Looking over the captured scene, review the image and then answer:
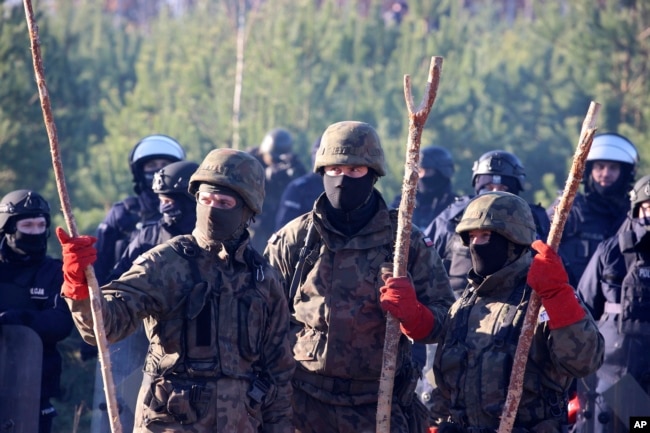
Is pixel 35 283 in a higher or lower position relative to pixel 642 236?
lower

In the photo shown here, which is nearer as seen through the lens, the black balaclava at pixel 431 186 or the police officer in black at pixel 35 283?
the police officer in black at pixel 35 283

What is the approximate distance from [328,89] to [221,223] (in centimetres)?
1284

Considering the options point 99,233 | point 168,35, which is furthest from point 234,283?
point 168,35

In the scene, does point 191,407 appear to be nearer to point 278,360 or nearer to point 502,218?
point 278,360

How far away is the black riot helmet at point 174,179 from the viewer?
817 centimetres

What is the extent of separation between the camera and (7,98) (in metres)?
15.2

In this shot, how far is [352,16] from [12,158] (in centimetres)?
730

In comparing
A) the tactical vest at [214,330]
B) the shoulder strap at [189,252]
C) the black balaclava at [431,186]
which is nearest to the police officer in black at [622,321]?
the tactical vest at [214,330]

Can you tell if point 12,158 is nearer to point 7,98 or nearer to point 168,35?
point 7,98

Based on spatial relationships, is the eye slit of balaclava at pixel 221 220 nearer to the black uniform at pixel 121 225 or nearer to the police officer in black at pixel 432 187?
the black uniform at pixel 121 225

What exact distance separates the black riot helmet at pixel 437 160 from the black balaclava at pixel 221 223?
5.61 m

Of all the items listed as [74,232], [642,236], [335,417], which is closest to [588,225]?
[642,236]

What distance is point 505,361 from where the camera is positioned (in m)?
5.21

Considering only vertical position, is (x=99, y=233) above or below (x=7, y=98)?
below
